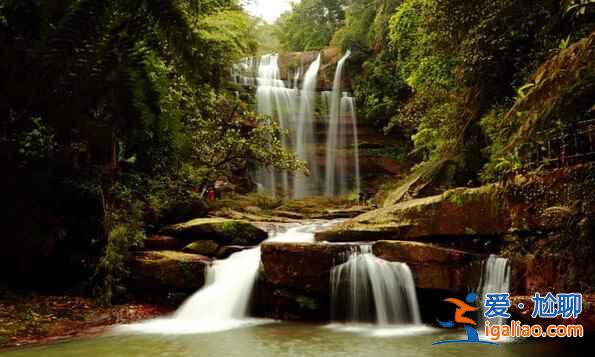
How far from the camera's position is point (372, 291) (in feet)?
26.0

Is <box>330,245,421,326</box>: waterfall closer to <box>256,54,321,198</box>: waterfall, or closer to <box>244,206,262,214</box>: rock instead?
<box>244,206,262,214</box>: rock

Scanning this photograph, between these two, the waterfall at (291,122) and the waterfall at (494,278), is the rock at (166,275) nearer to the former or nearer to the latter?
the waterfall at (494,278)

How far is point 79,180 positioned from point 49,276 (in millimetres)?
2096

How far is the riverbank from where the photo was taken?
22.1 feet

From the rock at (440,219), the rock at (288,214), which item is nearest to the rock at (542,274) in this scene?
the rock at (440,219)

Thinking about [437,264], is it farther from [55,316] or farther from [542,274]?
[55,316]

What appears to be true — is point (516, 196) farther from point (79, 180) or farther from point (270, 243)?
point (79, 180)

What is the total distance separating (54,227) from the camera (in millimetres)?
8172

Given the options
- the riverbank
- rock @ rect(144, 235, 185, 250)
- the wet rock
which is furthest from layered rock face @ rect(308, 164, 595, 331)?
the wet rock

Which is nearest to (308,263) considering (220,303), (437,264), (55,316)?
(220,303)

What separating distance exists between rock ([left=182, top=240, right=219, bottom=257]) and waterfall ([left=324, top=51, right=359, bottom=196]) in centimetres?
1250

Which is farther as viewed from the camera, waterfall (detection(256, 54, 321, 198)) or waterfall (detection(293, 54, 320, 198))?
waterfall (detection(293, 54, 320, 198))

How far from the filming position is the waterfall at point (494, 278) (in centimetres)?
675

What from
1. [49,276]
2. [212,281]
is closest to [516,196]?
[212,281]
